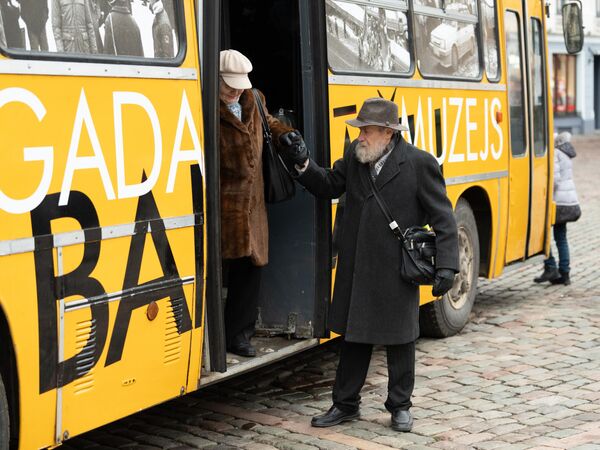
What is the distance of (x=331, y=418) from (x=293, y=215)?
1218 millimetres

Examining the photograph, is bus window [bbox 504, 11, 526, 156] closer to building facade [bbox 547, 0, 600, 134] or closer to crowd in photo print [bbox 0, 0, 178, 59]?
crowd in photo print [bbox 0, 0, 178, 59]

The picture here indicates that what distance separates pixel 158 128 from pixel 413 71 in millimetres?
3078

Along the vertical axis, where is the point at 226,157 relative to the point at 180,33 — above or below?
below

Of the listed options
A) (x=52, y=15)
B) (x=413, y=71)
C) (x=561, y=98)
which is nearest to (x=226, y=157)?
(x=52, y=15)

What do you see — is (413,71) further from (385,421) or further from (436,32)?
(385,421)

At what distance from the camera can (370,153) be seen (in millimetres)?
6059

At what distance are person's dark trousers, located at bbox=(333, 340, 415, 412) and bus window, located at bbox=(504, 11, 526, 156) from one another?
375 centimetres

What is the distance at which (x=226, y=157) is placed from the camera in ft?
20.1

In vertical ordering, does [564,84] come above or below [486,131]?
above

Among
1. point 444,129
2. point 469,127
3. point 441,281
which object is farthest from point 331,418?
point 469,127

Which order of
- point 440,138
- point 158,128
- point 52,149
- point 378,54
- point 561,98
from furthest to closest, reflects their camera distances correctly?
point 561,98 → point 440,138 → point 378,54 → point 158,128 → point 52,149

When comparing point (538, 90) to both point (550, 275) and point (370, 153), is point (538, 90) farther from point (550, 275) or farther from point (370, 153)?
point (370, 153)

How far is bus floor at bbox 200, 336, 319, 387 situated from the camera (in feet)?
19.1

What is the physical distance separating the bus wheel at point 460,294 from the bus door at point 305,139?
1922 millimetres
